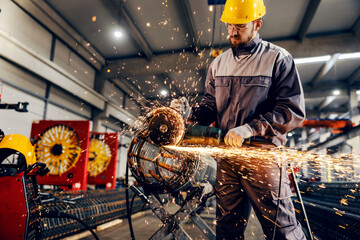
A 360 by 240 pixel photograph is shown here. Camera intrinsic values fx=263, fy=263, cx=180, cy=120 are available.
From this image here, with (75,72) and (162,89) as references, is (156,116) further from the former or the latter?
(162,89)

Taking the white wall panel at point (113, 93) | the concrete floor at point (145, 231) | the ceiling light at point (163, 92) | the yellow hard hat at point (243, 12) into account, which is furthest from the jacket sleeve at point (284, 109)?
the ceiling light at point (163, 92)

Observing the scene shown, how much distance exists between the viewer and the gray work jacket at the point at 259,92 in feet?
4.79

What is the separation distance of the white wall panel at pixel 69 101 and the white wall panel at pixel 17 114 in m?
0.57

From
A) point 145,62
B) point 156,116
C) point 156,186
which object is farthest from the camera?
point 145,62

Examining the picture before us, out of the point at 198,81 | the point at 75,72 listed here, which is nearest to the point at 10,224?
the point at 75,72

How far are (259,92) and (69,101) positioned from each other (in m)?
7.91

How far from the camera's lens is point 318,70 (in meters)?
10.4

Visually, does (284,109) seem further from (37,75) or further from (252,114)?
(37,75)

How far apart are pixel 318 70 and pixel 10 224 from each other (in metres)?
11.2

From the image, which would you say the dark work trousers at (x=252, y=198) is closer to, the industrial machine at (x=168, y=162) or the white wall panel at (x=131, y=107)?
the industrial machine at (x=168, y=162)

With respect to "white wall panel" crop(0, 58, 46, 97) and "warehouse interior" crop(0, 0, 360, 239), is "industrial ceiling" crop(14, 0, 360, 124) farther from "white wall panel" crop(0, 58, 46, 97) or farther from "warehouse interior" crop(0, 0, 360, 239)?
"white wall panel" crop(0, 58, 46, 97)

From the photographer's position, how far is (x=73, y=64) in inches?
334

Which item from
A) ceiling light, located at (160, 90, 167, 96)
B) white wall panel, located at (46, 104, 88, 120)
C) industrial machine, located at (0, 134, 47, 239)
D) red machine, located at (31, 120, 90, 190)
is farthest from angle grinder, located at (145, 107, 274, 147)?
ceiling light, located at (160, 90, 167, 96)

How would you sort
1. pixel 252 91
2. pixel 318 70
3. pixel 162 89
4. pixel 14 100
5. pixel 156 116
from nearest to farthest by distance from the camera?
pixel 156 116
pixel 252 91
pixel 14 100
pixel 318 70
pixel 162 89
